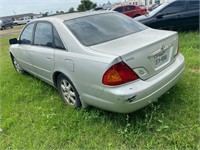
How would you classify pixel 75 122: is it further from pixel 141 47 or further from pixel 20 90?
pixel 20 90

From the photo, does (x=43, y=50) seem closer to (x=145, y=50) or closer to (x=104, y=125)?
(x=104, y=125)

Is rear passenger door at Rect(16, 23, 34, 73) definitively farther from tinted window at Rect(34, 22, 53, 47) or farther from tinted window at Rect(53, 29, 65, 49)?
tinted window at Rect(53, 29, 65, 49)

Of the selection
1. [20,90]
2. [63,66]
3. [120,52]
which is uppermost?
[120,52]

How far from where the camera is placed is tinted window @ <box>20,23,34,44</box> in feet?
14.9

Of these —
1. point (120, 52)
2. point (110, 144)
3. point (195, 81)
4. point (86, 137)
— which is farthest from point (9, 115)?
point (195, 81)

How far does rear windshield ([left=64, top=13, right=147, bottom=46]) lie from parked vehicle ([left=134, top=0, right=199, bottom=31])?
4024 millimetres

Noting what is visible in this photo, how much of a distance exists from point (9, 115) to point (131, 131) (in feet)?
7.22

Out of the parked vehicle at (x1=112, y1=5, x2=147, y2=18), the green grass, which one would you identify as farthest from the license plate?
the parked vehicle at (x1=112, y1=5, x2=147, y2=18)

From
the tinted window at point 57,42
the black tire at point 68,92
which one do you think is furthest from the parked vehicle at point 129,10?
the black tire at point 68,92

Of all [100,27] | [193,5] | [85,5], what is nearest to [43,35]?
[100,27]

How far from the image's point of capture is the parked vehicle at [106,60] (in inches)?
99.8

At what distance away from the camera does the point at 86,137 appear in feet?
9.30

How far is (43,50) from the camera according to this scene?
12.6 ft

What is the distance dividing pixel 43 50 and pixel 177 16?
521 centimetres
